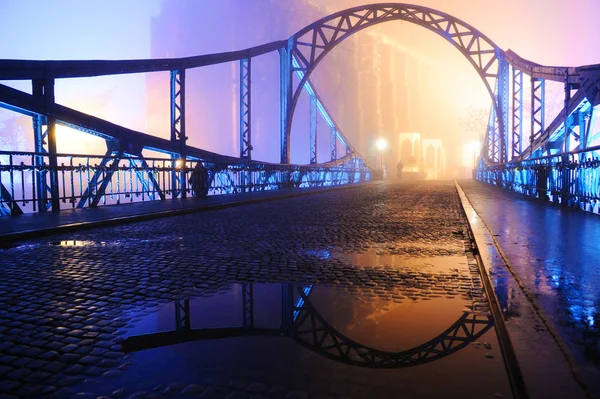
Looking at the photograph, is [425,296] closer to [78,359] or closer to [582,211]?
[78,359]

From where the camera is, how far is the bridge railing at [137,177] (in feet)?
38.4

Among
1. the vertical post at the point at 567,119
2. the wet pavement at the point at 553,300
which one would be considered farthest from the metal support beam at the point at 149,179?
the vertical post at the point at 567,119

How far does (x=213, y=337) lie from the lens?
9.28ft

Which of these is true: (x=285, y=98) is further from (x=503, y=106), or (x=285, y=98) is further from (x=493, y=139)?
(x=493, y=139)

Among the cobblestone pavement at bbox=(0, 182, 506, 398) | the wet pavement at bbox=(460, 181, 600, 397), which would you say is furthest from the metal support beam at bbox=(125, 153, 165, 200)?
the wet pavement at bbox=(460, 181, 600, 397)

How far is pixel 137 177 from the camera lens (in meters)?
15.3

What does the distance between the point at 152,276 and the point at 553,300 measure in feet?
10.7

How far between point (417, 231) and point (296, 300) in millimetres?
4931

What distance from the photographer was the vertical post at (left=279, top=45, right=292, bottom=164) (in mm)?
26469

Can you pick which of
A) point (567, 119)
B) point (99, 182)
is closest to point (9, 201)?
point (99, 182)

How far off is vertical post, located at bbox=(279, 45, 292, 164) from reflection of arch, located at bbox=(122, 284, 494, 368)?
76.1 feet

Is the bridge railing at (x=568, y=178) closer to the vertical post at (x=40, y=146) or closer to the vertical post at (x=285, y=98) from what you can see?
the vertical post at (x=40, y=146)

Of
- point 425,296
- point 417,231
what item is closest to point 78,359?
point 425,296

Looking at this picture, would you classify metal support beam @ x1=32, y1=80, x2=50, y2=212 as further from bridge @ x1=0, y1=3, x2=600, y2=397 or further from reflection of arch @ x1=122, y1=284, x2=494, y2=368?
reflection of arch @ x1=122, y1=284, x2=494, y2=368
